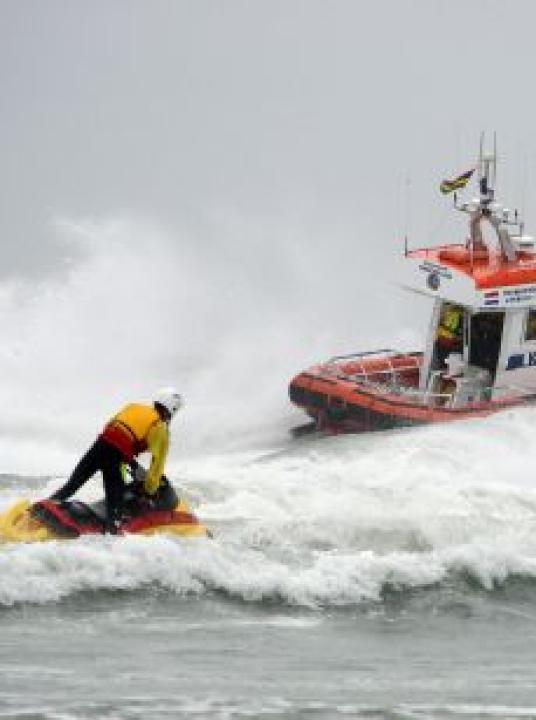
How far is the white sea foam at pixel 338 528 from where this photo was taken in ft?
41.0

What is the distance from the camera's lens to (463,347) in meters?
19.8

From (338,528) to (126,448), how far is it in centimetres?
182

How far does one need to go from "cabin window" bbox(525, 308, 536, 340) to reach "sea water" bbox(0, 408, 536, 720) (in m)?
3.53

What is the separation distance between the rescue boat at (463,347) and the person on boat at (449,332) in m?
0.01

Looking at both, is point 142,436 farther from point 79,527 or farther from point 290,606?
point 290,606

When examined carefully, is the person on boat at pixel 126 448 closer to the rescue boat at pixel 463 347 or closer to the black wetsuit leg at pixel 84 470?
the black wetsuit leg at pixel 84 470

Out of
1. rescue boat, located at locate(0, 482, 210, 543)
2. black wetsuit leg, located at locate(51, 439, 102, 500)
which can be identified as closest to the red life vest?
black wetsuit leg, located at locate(51, 439, 102, 500)

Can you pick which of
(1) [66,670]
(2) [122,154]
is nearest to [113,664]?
(1) [66,670]

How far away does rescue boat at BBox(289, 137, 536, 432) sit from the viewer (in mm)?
19016

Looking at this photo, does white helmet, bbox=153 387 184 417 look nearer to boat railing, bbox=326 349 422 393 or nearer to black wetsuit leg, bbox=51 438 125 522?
black wetsuit leg, bbox=51 438 125 522

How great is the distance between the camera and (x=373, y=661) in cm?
1150

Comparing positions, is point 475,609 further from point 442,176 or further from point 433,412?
point 442,176

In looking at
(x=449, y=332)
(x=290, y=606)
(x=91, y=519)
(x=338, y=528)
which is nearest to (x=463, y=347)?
(x=449, y=332)

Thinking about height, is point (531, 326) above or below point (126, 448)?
above
